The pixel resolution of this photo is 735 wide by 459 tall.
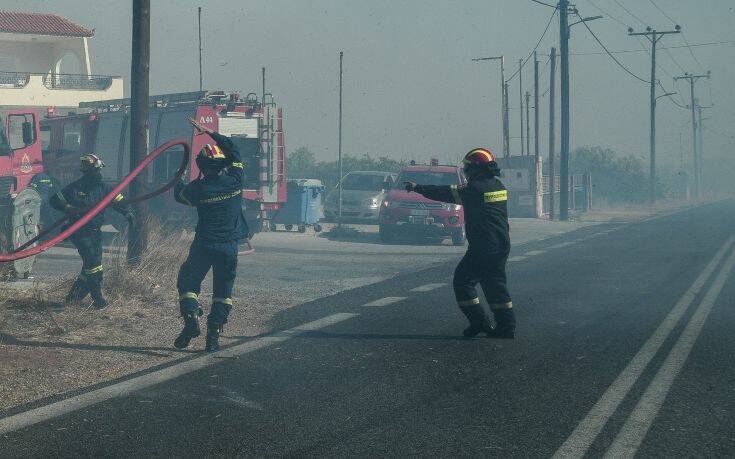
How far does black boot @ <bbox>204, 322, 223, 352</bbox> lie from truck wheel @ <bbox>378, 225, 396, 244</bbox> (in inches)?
580

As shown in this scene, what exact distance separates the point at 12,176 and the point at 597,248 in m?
12.7

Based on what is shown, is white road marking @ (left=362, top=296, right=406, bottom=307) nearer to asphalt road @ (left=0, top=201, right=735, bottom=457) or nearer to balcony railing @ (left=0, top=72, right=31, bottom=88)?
asphalt road @ (left=0, top=201, right=735, bottom=457)

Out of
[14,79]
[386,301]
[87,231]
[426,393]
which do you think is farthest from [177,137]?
[14,79]

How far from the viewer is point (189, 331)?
848 centimetres

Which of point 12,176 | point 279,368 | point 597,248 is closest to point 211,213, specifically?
point 279,368

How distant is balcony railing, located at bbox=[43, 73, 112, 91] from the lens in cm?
4912

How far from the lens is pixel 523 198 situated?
40.7m

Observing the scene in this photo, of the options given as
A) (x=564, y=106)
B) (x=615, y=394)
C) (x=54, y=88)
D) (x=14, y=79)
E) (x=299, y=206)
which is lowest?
(x=615, y=394)

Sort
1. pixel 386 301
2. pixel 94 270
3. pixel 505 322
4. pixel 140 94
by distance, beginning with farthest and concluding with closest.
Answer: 1. pixel 140 94
2. pixel 386 301
3. pixel 94 270
4. pixel 505 322

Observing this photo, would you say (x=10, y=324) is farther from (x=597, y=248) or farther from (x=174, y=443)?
(x=597, y=248)

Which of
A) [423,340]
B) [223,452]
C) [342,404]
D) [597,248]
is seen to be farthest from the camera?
[597,248]

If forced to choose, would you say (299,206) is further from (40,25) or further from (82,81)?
(40,25)

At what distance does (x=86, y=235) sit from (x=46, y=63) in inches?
1797

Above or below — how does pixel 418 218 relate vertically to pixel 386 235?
above
